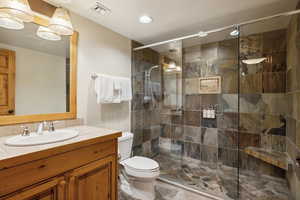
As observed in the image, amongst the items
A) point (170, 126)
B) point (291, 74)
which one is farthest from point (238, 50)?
point (170, 126)

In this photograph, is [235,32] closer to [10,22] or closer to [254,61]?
[254,61]

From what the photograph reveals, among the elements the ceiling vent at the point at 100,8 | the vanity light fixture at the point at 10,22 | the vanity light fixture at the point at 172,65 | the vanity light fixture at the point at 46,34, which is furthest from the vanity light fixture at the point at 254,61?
the vanity light fixture at the point at 10,22

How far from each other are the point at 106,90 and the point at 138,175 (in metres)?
1.10

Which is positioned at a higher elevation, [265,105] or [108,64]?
[108,64]

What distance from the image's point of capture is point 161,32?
233 cm

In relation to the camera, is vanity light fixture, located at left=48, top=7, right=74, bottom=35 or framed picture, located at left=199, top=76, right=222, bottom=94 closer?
vanity light fixture, located at left=48, top=7, right=74, bottom=35

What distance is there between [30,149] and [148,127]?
216 centimetres

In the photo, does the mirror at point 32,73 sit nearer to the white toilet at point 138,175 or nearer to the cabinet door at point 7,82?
the cabinet door at point 7,82

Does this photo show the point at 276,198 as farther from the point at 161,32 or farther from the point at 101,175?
the point at 161,32

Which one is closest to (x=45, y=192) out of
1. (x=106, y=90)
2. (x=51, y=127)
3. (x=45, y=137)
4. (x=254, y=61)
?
(x=45, y=137)

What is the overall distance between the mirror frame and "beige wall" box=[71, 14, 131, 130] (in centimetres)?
6

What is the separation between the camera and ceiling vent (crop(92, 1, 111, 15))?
1597 millimetres

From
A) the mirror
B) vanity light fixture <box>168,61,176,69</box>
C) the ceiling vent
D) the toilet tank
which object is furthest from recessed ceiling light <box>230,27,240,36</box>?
the mirror

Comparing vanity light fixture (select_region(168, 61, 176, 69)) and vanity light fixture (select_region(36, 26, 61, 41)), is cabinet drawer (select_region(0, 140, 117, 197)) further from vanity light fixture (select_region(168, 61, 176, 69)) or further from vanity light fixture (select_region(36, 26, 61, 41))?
vanity light fixture (select_region(168, 61, 176, 69))
